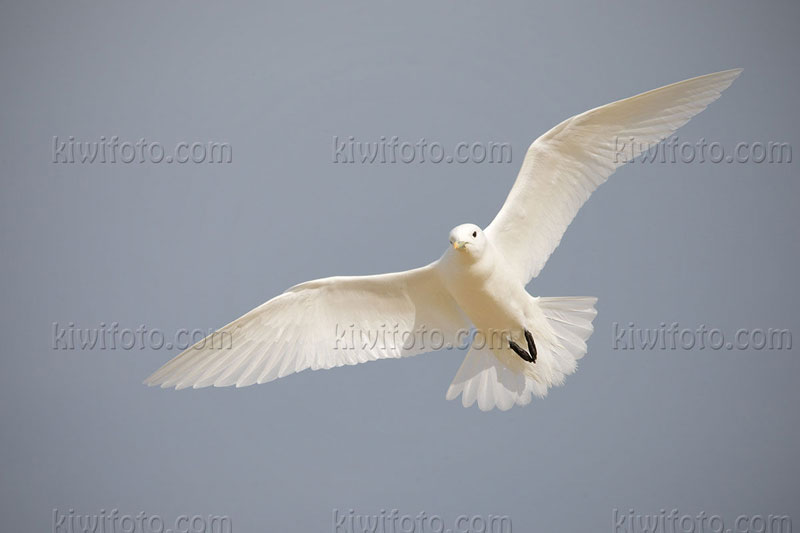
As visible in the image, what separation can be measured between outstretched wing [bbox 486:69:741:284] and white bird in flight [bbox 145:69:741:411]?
13 millimetres

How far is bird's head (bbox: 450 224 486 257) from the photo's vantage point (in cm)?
1242

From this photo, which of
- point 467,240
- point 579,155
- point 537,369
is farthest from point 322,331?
point 579,155

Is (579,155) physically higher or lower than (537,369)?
higher

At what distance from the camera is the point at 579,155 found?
1359 centimetres

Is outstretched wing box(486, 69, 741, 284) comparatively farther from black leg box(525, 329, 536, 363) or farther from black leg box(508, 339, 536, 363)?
black leg box(508, 339, 536, 363)

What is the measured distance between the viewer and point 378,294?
13570 mm

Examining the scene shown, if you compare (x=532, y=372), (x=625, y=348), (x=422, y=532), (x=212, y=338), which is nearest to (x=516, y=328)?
(x=532, y=372)

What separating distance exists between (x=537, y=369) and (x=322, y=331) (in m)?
2.65

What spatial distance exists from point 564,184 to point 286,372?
405 cm

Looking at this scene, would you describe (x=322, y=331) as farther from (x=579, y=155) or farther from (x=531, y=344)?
(x=579, y=155)

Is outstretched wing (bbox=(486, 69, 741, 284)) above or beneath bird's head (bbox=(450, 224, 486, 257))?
above

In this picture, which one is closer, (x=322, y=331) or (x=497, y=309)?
(x=497, y=309)

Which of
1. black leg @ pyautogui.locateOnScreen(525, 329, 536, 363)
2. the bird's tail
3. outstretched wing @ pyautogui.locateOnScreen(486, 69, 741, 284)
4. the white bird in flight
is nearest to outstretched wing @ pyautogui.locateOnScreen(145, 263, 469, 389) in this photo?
the white bird in flight

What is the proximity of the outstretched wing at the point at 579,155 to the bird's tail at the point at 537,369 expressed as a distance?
0.72 m
